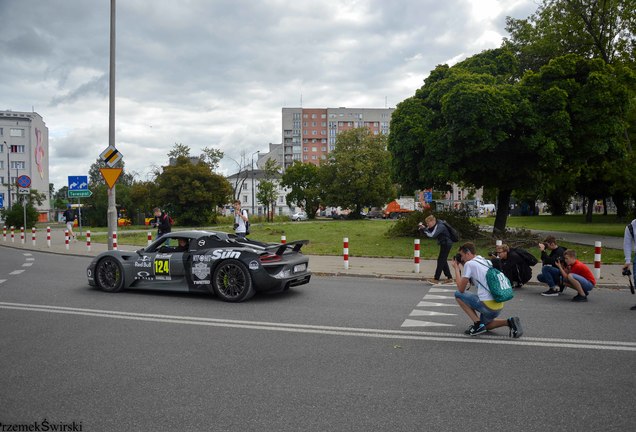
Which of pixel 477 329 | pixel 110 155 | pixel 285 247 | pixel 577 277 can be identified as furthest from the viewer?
pixel 110 155

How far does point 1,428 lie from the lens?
3969 mm

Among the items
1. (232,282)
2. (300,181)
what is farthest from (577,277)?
(300,181)

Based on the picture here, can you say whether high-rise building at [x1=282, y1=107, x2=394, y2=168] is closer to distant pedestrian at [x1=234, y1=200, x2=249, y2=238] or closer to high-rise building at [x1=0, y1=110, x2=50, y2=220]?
high-rise building at [x1=0, y1=110, x2=50, y2=220]

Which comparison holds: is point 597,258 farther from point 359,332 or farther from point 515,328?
point 359,332

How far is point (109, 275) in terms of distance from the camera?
420 inches

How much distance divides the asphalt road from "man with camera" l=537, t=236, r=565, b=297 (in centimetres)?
93

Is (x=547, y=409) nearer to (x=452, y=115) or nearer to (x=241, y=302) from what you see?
(x=241, y=302)

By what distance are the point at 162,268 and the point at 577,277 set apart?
7.88 meters

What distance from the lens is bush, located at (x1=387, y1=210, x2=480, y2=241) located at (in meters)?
23.9

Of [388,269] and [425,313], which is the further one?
[388,269]

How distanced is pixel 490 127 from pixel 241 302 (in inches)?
577

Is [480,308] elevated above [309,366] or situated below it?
above

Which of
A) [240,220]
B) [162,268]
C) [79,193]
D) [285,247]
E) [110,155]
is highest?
[110,155]

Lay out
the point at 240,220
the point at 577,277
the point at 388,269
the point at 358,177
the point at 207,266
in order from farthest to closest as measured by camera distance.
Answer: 1. the point at 358,177
2. the point at 240,220
3. the point at 388,269
4. the point at 577,277
5. the point at 207,266
